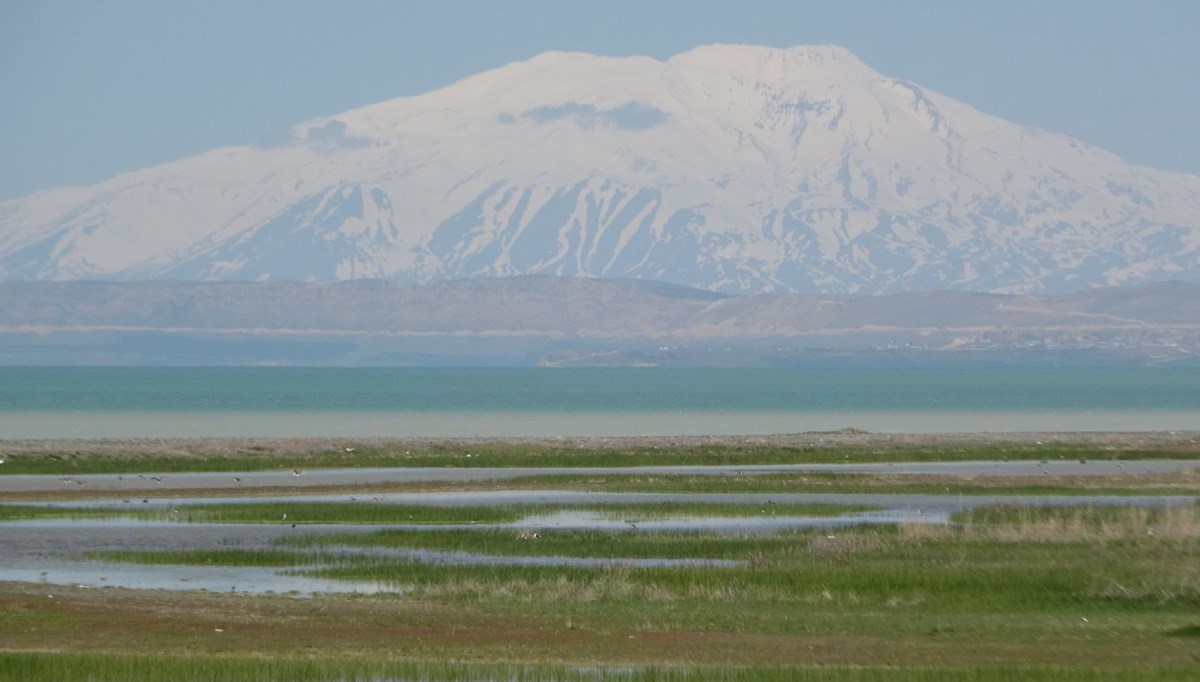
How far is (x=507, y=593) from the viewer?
3316cm

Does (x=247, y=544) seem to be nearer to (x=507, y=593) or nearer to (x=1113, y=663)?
(x=507, y=593)

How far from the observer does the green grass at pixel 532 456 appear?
69625 millimetres

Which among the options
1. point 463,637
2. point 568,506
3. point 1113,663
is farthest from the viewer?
point 568,506

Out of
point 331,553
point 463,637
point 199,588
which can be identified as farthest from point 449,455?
point 463,637

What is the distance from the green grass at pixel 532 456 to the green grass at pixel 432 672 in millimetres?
39743

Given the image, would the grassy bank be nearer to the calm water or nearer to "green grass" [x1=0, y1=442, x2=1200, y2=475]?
"green grass" [x1=0, y1=442, x2=1200, y2=475]

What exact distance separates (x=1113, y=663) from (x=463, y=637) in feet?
31.1

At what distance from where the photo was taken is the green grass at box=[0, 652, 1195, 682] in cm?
2589

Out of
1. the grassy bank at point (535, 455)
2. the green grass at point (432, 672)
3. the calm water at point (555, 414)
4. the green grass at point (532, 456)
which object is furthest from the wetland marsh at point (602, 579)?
the calm water at point (555, 414)

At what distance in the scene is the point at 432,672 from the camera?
87.2 feet

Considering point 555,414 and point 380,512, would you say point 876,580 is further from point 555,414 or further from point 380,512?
point 555,414

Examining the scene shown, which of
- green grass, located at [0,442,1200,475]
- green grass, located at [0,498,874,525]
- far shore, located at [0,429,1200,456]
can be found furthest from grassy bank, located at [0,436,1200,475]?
green grass, located at [0,498,874,525]

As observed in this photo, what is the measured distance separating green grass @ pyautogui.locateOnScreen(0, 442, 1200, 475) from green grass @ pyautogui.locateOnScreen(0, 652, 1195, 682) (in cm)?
3974

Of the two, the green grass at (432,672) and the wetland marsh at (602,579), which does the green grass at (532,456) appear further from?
the green grass at (432,672)
